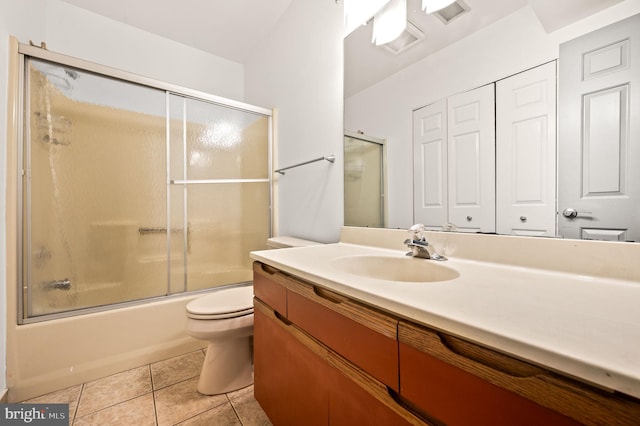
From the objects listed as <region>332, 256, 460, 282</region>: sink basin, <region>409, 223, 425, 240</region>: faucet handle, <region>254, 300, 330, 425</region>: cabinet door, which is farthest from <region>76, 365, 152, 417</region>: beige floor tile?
<region>409, 223, 425, 240</region>: faucet handle

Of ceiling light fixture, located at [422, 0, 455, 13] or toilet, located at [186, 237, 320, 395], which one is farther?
toilet, located at [186, 237, 320, 395]

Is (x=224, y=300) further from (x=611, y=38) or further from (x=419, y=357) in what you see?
(x=611, y=38)

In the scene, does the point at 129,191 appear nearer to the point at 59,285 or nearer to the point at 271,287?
the point at 59,285

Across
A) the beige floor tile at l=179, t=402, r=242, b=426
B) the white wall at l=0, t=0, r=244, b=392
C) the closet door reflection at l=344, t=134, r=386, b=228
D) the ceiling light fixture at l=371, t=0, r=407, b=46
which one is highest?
the white wall at l=0, t=0, r=244, b=392

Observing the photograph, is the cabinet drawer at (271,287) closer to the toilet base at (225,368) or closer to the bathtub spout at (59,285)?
the toilet base at (225,368)

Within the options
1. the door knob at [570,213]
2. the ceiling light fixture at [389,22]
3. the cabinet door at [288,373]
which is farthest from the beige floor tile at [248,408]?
the ceiling light fixture at [389,22]

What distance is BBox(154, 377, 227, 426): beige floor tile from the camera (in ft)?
3.57

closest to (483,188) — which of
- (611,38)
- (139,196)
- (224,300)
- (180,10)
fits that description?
(611,38)

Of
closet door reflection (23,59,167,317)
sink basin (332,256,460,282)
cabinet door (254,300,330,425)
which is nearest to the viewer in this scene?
cabinet door (254,300,330,425)

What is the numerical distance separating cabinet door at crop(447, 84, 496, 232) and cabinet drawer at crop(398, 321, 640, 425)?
595 mm

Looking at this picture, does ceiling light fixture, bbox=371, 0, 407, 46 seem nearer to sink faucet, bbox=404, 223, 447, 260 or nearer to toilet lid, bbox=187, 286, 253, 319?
sink faucet, bbox=404, 223, 447, 260

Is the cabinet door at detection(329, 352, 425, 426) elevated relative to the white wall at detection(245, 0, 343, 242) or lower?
lower

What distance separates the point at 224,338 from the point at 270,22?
7.75 feet

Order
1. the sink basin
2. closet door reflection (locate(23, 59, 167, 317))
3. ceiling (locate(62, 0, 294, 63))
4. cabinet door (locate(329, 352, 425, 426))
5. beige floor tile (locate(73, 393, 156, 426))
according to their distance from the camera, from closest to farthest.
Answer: cabinet door (locate(329, 352, 425, 426))
the sink basin
beige floor tile (locate(73, 393, 156, 426))
closet door reflection (locate(23, 59, 167, 317))
ceiling (locate(62, 0, 294, 63))
